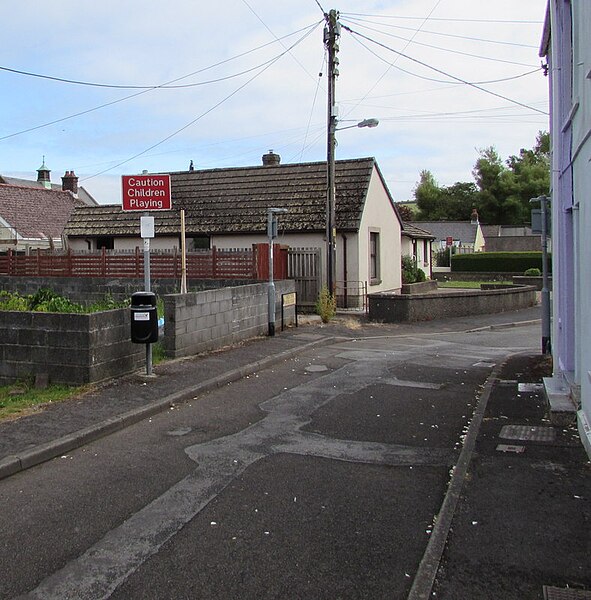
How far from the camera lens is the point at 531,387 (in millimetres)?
9250

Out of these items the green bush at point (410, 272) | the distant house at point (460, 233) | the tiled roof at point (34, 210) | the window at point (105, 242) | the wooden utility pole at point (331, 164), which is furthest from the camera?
the distant house at point (460, 233)

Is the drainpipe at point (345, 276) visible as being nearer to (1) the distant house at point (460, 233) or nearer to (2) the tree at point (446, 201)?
(1) the distant house at point (460, 233)

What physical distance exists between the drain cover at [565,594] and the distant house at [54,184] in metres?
45.1

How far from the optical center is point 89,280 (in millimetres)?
21922

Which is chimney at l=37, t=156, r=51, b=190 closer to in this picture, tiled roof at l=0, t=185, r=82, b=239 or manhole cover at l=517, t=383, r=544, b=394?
tiled roof at l=0, t=185, r=82, b=239

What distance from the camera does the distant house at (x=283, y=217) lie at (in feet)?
A: 72.9

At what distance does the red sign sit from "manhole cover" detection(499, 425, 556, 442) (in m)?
5.70

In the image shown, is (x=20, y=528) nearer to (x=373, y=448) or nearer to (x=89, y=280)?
(x=373, y=448)

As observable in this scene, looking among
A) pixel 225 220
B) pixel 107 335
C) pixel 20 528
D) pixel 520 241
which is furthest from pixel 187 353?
pixel 520 241

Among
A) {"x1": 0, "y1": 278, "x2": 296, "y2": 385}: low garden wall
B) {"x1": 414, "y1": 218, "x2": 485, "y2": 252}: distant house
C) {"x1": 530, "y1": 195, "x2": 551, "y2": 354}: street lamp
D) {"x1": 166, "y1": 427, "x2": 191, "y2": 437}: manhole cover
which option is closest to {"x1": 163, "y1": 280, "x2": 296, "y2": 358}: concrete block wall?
{"x1": 0, "y1": 278, "x2": 296, "y2": 385}: low garden wall

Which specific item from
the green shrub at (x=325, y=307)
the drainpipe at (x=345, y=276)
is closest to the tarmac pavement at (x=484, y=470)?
the green shrub at (x=325, y=307)

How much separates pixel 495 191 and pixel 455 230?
2021 centimetres

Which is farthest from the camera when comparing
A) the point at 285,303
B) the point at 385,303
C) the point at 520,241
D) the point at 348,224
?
the point at 520,241

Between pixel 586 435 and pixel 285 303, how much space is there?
1079 cm
